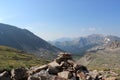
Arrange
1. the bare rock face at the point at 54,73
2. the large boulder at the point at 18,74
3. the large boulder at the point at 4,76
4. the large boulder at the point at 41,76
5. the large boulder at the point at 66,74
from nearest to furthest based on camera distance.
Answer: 1. the large boulder at the point at 41,76
2. the large boulder at the point at 66,74
3. the bare rock face at the point at 54,73
4. the large boulder at the point at 4,76
5. the large boulder at the point at 18,74

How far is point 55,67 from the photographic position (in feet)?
188

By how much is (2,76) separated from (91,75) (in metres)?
19.6

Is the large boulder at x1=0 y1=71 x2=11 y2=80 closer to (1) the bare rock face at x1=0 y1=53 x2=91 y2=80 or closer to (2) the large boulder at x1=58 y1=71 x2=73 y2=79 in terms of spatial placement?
(1) the bare rock face at x1=0 y1=53 x2=91 y2=80

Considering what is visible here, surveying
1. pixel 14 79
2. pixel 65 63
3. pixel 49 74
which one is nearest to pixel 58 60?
pixel 65 63

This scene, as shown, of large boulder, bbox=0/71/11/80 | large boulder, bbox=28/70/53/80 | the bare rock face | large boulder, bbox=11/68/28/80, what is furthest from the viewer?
large boulder, bbox=11/68/28/80

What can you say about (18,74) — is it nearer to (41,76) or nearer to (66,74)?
(41,76)

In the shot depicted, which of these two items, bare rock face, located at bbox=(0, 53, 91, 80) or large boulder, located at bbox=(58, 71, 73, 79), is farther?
bare rock face, located at bbox=(0, 53, 91, 80)

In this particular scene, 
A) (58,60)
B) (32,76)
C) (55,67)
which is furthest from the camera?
(58,60)

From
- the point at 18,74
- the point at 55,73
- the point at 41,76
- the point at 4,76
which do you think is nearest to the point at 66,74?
the point at 55,73

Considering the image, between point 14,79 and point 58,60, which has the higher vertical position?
point 58,60

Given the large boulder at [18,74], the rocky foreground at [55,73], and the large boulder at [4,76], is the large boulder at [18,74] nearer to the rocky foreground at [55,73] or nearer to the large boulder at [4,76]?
the rocky foreground at [55,73]

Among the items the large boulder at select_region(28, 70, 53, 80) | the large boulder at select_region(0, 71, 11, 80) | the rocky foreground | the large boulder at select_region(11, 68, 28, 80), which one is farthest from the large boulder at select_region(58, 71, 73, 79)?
the large boulder at select_region(0, 71, 11, 80)

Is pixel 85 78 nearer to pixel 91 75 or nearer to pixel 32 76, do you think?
pixel 91 75

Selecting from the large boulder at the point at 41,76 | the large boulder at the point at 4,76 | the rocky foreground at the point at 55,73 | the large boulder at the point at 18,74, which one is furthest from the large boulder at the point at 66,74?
the large boulder at the point at 4,76
